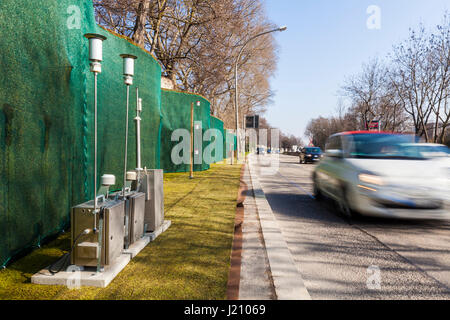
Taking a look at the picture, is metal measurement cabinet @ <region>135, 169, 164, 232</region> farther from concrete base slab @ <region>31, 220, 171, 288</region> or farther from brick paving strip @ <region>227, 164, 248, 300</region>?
brick paving strip @ <region>227, 164, 248, 300</region>

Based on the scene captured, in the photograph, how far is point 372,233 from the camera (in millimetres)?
4629

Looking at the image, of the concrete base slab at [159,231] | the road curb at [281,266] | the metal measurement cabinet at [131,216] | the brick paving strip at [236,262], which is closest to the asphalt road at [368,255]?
the road curb at [281,266]

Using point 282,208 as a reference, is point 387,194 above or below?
above

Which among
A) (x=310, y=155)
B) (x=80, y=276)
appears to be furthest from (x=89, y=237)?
(x=310, y=155)

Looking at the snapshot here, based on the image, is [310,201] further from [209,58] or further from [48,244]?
[209,58]

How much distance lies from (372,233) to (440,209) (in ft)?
3.49

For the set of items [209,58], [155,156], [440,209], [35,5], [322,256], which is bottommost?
[322,256]

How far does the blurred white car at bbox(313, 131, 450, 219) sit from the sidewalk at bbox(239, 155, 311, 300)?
1487 mm

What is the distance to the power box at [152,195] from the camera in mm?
4035

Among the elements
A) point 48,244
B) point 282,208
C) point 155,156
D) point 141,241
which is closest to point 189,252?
point 141,241

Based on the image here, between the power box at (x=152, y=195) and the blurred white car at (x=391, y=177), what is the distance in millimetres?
3245

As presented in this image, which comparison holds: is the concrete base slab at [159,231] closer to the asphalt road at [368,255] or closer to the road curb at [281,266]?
the road curb at [281,266]

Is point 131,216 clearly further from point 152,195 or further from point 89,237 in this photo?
point 89,237

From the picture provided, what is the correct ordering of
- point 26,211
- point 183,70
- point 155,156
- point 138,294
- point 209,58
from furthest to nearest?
point 183,70 < point 209,58 < point 155,156 < point 26,211 < point 138,294
